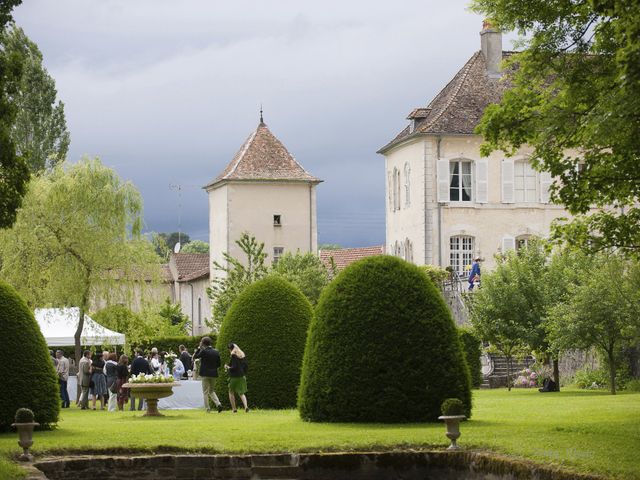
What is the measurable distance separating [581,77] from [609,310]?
1749 centimetres

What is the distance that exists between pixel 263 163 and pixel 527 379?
2995cm

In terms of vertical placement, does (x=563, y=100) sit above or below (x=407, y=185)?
below

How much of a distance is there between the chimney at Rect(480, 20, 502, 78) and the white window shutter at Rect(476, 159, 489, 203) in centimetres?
456

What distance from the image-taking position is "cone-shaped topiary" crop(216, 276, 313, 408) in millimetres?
28531

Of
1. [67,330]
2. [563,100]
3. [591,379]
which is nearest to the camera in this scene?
[563,100]

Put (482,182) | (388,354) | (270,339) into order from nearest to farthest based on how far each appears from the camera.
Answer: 1. (388,354)
2. (270,339)
3. (482,182)

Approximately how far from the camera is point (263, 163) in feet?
233

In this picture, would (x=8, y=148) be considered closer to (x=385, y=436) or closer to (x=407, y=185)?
(x=385, y=436)

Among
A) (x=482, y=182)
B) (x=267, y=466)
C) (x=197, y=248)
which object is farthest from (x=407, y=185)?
(x=197, y=248)

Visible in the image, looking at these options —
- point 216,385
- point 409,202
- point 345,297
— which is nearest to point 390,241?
point 409,202

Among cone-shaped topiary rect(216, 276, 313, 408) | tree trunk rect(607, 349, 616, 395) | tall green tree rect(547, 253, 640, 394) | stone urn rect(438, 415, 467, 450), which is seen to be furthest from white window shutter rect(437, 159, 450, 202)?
stone urn rect(438, 415, 467, 450)

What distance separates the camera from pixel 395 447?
18172 millimetres

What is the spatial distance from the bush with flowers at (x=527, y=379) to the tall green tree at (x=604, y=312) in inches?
245

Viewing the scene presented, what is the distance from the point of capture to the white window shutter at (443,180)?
57.7 metres
